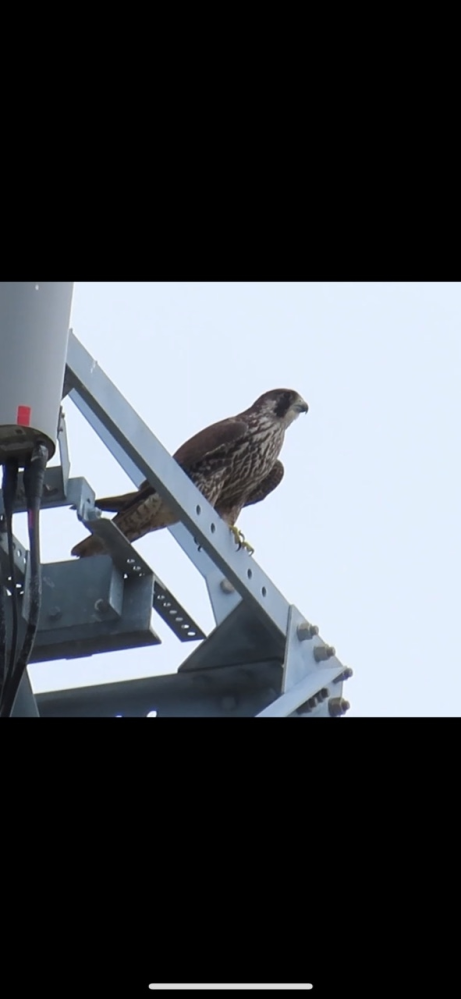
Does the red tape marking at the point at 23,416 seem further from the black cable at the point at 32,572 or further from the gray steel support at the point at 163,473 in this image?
the gray steel support at the point at 163,473

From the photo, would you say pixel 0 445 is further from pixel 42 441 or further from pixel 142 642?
pixel 142 642

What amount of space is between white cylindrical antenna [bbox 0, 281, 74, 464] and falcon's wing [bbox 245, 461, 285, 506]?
11.5ft

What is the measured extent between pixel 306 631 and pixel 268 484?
84.1 inches

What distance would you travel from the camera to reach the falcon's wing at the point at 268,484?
6086 mm

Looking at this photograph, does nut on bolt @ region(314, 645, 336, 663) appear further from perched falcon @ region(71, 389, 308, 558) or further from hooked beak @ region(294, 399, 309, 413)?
hooked beak @ region(294, 399, 309, 413)

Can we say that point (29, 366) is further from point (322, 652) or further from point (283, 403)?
point (283, 403)

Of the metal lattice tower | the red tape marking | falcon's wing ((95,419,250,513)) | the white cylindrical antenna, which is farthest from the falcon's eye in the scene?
the red tape marking

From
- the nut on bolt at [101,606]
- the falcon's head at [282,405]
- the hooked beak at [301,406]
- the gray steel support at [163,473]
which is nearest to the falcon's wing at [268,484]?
the falcon's head at [282,405]

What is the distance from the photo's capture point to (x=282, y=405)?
20.5 feet

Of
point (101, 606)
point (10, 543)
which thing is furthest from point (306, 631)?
point (10, 543)

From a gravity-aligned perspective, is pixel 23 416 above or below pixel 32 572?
above

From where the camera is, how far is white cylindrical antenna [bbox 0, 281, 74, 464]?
2498 millimetres
